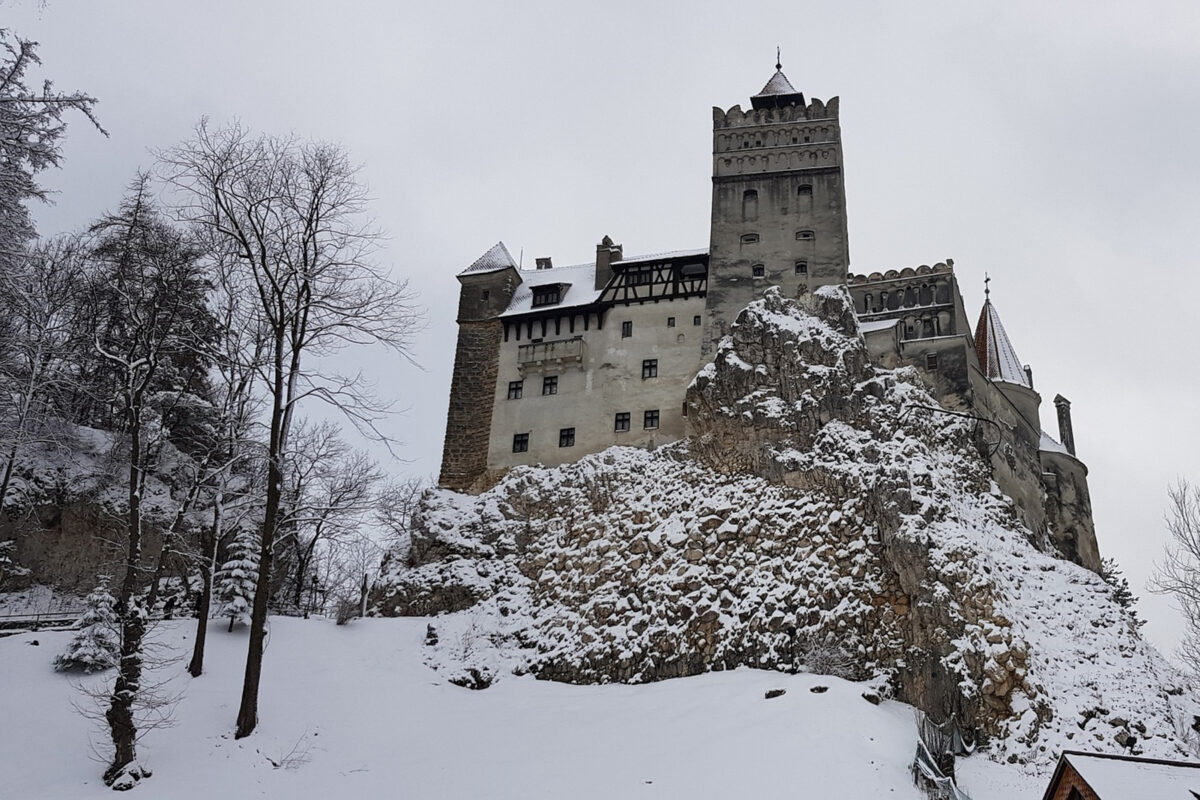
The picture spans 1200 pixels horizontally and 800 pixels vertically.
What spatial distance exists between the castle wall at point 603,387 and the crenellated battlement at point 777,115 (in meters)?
8.62

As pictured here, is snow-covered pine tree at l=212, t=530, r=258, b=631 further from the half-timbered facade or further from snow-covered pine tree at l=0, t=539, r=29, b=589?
the half-timbered facade

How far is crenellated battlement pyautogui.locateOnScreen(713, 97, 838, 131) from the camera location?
40.2 m

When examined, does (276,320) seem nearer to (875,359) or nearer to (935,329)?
(875,359)

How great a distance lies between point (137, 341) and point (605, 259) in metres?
24.2

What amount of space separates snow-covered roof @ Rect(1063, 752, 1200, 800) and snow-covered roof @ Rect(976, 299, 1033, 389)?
21.7 metres

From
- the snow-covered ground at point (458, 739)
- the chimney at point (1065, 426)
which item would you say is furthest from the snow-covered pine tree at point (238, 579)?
the chimney at point (1065, 426)

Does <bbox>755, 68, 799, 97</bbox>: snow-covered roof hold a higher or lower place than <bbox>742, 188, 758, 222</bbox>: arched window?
higher

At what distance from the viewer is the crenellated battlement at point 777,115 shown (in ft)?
132

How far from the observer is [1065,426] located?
3809 centimetres

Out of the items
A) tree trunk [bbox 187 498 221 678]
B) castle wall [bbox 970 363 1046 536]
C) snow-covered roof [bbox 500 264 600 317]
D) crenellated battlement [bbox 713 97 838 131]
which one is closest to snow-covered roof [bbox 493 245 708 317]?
snow-covered roof [bbox 500 264 600 317]

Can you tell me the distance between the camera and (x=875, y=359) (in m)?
33.8

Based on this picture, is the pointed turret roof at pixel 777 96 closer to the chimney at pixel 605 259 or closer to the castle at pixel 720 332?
the castle at pixel 720 332

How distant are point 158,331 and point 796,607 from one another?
18.1m

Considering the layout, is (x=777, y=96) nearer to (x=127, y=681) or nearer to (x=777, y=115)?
(x=777, y=115)
